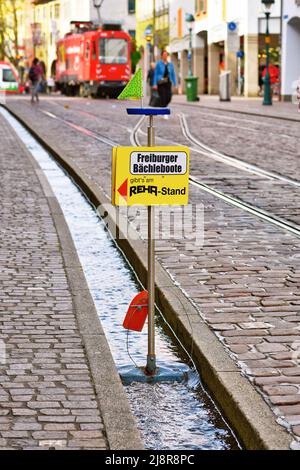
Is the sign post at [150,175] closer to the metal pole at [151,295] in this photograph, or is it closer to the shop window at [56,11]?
the metal pole at [151,295]

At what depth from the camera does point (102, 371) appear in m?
5.72

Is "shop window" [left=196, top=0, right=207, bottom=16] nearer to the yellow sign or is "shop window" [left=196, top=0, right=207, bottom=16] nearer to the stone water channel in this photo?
the stone water channel

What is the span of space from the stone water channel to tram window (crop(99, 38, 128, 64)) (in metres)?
46.8

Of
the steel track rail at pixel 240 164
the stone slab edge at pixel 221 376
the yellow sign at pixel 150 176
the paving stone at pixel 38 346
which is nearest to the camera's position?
the stone slab edge at pixel 221 376

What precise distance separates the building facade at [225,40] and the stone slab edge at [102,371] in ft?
158

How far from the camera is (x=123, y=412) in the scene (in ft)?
16.5

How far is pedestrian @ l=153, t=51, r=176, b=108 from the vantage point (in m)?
31.8

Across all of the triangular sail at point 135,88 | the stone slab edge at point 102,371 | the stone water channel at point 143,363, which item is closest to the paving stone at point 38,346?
the stone slab edge at point 102,371

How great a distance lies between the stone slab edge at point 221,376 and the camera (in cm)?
459

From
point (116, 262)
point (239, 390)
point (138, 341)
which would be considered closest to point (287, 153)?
point (116, 262)

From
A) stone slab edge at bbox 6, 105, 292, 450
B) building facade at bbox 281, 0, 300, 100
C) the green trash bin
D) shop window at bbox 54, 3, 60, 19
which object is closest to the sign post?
stone slab edge at bbox 6, 105, 292, 450

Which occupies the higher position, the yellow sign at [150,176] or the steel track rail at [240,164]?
the yellow sign at [150,176]

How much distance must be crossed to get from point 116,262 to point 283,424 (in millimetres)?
4969
